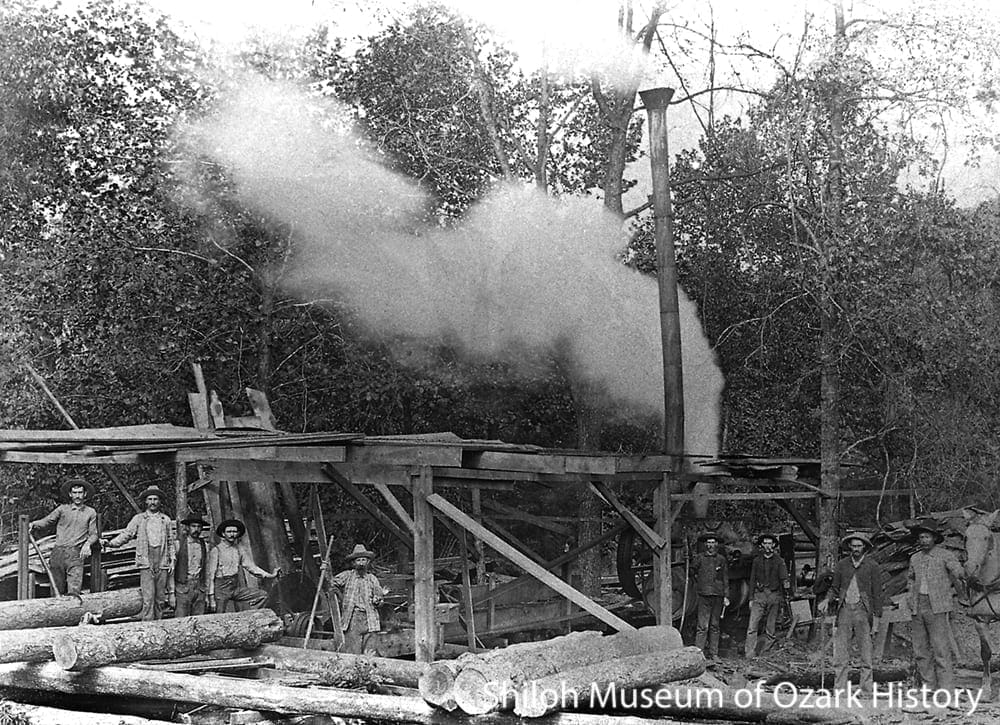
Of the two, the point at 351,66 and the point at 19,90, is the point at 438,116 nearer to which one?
the point at 351,66

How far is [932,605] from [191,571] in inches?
326

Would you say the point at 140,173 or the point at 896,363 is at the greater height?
the point at 140,173

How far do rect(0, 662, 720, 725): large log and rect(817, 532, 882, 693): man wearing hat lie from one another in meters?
4.22

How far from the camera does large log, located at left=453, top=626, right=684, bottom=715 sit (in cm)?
857

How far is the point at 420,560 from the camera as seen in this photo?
1066cm

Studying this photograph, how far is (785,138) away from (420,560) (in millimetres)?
11698

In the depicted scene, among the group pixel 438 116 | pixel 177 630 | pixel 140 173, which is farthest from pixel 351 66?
pixel 177 630

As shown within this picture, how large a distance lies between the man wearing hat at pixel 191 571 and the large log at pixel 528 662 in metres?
5.25

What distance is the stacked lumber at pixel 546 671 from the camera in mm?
8570

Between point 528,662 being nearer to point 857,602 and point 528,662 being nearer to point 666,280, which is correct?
point 857,602

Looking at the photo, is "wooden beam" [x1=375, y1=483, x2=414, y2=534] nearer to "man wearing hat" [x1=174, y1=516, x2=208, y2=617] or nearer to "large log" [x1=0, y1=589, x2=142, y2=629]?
"man wearing hat" [x1=174, y1=516, x2=208, y2=617]

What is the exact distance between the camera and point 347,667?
35.6 ft

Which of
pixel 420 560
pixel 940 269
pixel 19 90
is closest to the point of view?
pixel 420 560

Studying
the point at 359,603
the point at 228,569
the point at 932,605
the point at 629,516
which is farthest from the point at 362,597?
the point at 932,605
